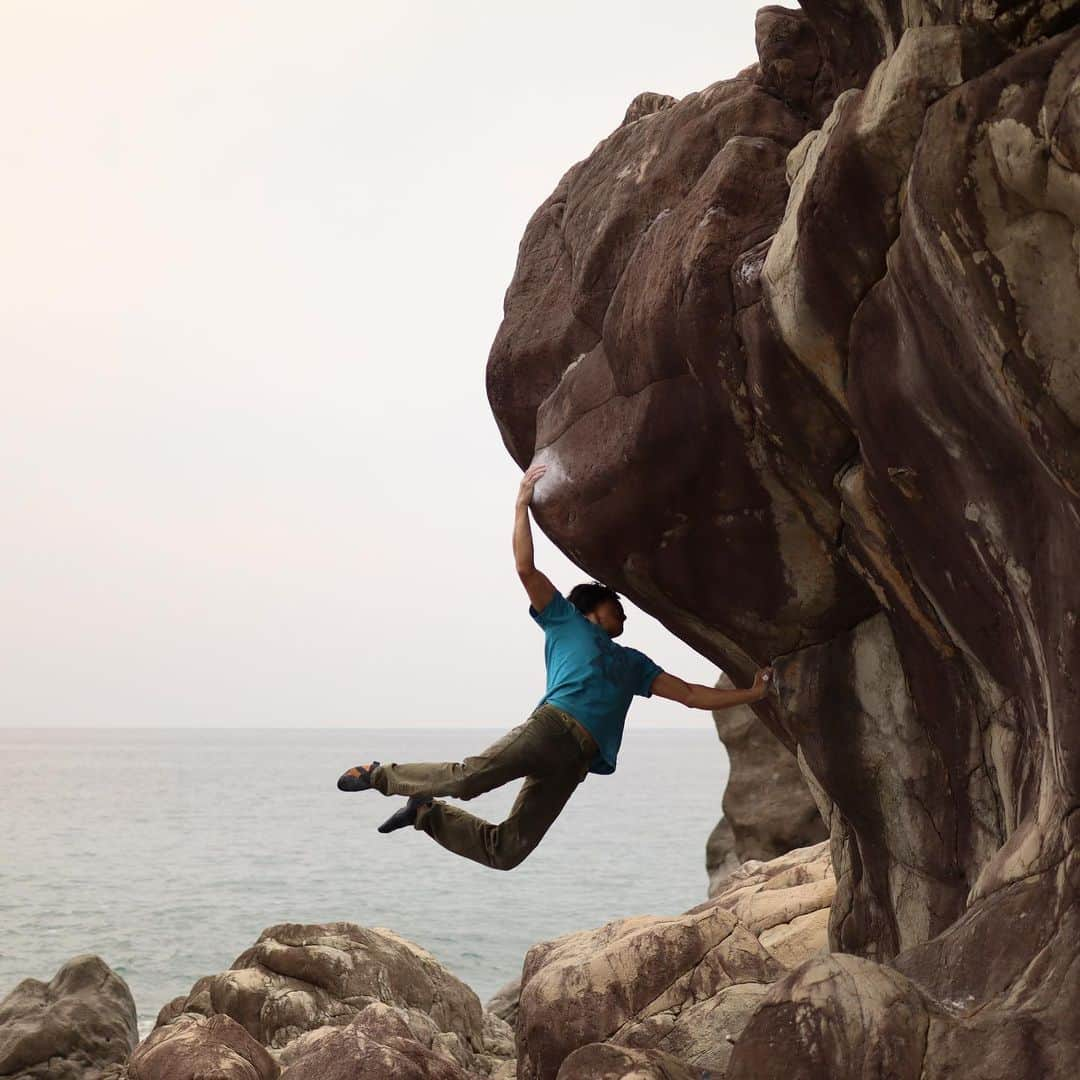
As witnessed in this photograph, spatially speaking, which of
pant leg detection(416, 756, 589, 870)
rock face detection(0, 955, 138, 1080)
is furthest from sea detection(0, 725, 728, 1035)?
pant leg detection(416, 756, 589, 870)

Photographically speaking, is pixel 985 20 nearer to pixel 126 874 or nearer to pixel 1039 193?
pixel 1039 193

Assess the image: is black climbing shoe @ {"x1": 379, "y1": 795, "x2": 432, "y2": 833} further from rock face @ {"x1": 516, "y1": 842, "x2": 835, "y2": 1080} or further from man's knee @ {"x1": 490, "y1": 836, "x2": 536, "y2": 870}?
rock face @ {"x1": 516, "y1": 842, "x2": 835, "y2": 1080}

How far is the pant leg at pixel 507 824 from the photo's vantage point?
10273mm

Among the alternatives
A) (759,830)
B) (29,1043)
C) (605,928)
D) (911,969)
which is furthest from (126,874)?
(911,969)

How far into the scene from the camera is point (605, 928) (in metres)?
12.3

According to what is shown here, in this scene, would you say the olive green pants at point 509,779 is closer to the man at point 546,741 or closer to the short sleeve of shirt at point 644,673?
the man at point 546,741

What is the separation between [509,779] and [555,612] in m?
1.31

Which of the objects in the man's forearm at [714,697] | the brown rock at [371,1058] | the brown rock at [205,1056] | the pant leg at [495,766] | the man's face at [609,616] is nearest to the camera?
the pant leg at [495,766]

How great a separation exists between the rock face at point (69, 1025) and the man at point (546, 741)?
856cm

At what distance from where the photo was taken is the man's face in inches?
420

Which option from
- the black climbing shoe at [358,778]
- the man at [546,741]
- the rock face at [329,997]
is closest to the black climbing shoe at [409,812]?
the man at [546,741]

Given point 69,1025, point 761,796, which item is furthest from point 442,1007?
point 761,796

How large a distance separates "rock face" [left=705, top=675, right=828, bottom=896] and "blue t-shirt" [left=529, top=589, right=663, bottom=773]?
1417 cm

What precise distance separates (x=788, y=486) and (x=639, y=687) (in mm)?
1930
